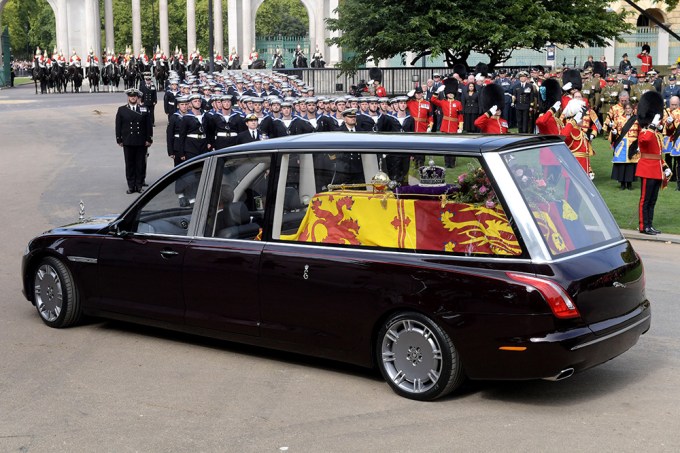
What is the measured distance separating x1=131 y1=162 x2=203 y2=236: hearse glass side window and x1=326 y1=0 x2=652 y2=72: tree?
26.6m

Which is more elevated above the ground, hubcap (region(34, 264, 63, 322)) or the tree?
the tree

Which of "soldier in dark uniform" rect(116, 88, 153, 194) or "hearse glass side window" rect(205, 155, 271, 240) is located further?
"soldier in dark uniform" rect(116, 88, 153, 194)

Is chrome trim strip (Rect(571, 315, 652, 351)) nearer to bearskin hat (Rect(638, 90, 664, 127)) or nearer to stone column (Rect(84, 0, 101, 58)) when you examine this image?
bearskin hat (Rect(638, 90, 664, 127))

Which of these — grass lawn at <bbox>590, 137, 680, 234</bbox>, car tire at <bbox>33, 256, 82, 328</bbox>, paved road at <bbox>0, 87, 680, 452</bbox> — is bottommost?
grass lawn at <bbox>590, 137, 680, 234</bbox>

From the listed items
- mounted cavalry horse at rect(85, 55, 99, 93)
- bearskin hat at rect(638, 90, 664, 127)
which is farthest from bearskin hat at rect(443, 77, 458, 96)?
mounted cavalry horse at rect(85, 55, 99, 93)

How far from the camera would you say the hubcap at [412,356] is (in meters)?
7.35

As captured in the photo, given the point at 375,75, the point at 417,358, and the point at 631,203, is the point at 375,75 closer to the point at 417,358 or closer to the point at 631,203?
the point at 631,203

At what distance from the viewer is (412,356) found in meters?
7.44

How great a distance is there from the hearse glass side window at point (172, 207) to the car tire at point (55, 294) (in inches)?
36.5

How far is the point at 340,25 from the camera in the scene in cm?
3678

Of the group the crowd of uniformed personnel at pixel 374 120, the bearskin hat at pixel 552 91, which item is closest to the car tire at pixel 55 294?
the crowd of uniformed personnel at pixel 374 120

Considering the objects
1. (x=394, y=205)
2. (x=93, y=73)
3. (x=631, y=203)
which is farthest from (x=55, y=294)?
(x=93, y=73)

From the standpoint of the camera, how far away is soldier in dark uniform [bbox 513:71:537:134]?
32.8 metres

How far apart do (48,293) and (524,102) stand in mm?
24687
